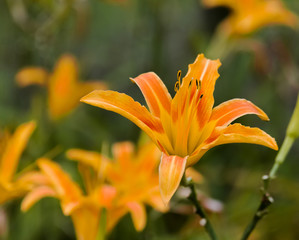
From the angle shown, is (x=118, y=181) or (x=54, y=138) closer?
(x=118, y=181)

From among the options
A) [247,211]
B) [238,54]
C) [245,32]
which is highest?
[245,32]

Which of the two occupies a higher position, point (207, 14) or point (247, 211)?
point (207, 14)

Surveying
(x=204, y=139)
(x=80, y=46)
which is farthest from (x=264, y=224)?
(x=80, y=46)

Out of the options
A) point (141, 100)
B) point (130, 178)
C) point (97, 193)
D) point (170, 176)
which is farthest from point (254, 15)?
point (170, 176)

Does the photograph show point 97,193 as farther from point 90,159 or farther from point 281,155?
point 281,155

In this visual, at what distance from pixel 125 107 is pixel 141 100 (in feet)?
3.90

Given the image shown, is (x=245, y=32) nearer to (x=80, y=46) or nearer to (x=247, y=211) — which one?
(x=247, y=211)

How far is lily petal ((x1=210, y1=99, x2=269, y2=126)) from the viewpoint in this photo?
1.76 feet

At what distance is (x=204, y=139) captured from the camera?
0.58 meters

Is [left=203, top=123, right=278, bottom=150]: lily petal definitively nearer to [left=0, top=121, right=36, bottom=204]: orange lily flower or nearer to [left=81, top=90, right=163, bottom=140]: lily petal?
[left=81, top=90, right=163, bottom=140]: lily petal

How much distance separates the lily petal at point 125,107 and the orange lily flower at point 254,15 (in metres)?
0.84

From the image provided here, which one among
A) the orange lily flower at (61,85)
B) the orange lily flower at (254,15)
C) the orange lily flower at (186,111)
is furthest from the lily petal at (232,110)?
the orange lily flower at (254,15)

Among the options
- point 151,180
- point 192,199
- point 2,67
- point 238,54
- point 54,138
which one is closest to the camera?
point 192,199

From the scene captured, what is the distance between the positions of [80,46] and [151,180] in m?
A: 1.45
